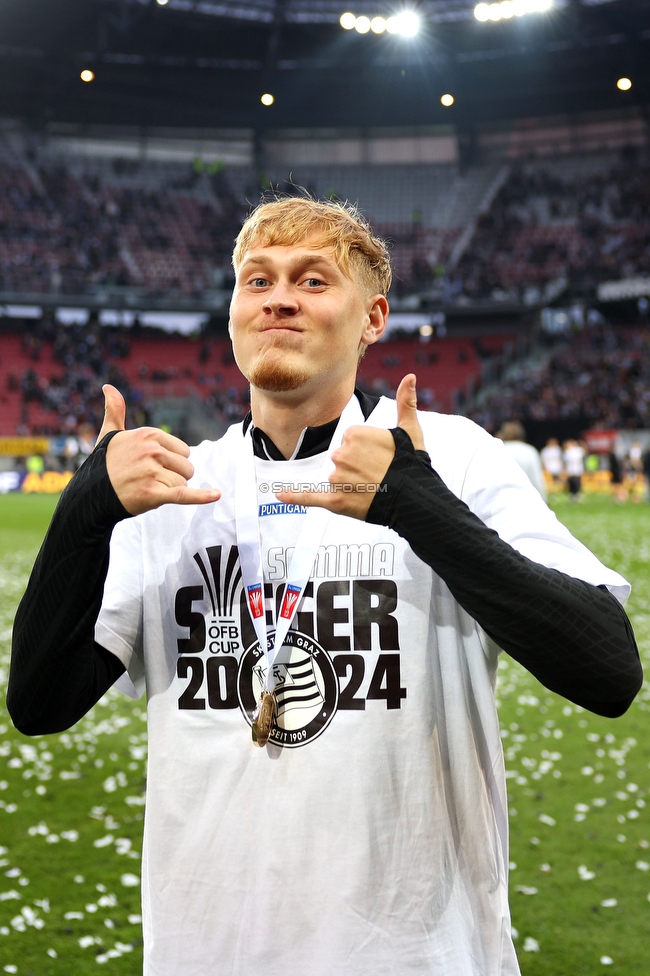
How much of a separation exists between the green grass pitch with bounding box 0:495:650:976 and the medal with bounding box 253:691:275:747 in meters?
2.49

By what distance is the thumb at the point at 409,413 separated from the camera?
6.03 ft

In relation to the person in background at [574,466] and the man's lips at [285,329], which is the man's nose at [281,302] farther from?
the person in background at [574,466]

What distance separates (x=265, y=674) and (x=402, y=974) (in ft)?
2.26

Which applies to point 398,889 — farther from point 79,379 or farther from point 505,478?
point 79,379

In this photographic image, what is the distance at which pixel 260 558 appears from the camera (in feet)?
6.83

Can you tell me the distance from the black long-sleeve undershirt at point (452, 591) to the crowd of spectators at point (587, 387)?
34817 mm

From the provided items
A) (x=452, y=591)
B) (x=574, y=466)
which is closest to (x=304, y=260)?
(x=452, y=591)

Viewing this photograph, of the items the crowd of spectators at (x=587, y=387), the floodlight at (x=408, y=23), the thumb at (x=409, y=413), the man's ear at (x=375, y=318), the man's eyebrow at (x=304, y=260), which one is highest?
the floodlight at (x=408, y=23)

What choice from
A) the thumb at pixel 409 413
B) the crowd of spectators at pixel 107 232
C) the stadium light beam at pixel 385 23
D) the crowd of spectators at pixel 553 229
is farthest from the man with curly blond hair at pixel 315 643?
the crowd of spectators at pixel 553 229

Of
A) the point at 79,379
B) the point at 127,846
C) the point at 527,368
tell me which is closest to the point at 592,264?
the point at 527,368

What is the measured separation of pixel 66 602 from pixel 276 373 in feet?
2.25

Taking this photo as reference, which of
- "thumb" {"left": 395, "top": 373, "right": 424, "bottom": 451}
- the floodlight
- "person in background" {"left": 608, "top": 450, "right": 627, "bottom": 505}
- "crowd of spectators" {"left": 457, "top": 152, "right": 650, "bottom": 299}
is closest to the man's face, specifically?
"thumb" {"left": 395, "top": 373, "right": 424, "bottom": 451}

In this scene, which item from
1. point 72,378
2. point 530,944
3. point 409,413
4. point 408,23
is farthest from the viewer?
point 72,378

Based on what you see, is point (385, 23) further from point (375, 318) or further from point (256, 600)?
point (256, 600)
